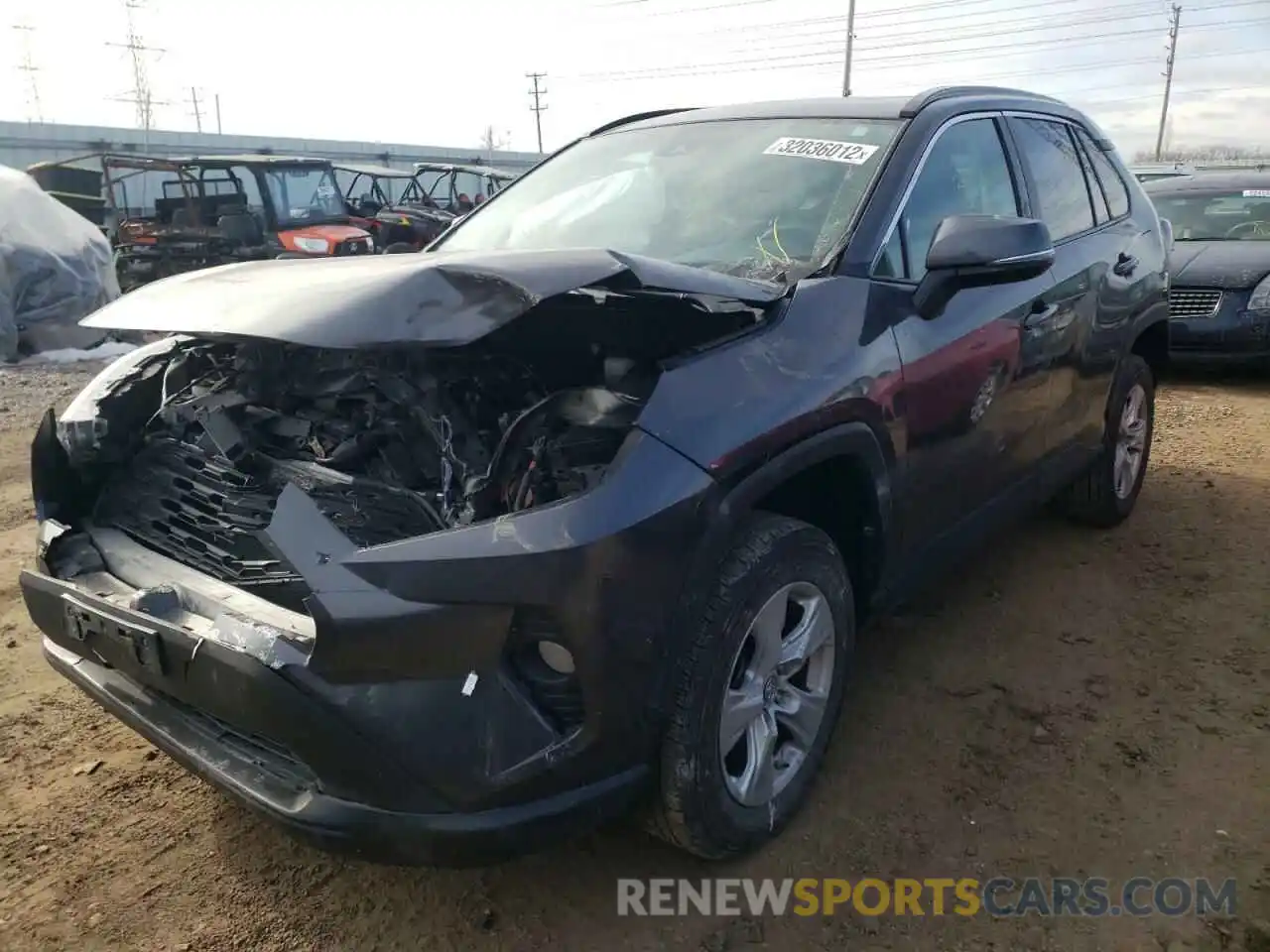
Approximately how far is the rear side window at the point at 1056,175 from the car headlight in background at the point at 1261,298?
4630mm

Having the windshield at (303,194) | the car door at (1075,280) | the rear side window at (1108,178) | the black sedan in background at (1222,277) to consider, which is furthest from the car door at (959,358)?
the windshield at (303,194)

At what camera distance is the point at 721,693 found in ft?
7.09

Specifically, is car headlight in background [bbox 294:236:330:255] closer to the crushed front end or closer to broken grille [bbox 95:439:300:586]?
broken grille [bbox 95:439:300:586]

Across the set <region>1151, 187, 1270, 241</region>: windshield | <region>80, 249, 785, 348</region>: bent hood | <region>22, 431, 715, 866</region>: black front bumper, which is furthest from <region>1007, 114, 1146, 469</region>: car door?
<region>1151, 187, 1270, 241</region>: windshield

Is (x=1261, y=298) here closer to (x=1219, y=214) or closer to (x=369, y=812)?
(x=1219, y=214)

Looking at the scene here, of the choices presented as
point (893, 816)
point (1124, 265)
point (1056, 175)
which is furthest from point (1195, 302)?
point (893, 816)

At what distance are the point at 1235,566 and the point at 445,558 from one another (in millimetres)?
3870

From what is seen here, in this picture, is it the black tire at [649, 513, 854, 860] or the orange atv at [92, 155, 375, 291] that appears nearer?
the black tire at [649, 513, 854, 860]

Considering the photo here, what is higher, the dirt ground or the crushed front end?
the crushed front end

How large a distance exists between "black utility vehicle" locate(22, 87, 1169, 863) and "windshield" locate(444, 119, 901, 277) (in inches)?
0.6

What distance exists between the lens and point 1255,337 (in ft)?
25.0

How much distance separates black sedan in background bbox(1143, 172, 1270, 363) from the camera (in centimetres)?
766

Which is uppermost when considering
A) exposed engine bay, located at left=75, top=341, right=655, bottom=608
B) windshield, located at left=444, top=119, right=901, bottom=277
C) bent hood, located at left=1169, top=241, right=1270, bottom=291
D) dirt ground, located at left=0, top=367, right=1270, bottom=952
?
windshield, located at left=444, top=119, right=901, bottom=277

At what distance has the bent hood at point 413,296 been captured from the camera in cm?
194
